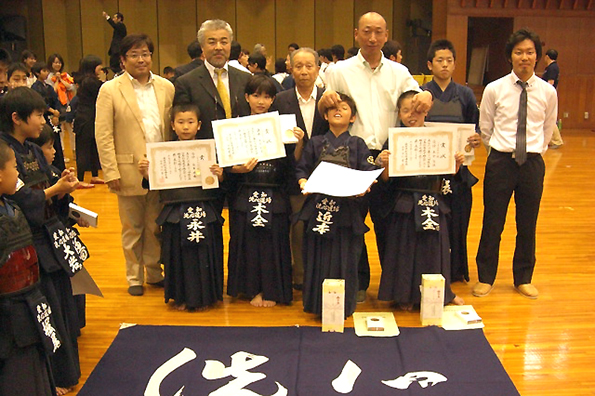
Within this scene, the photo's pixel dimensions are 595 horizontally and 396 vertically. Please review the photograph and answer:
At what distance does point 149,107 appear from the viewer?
371cm

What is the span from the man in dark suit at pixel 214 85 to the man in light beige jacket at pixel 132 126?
→ 0.61ft

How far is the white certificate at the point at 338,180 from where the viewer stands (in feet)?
10.5

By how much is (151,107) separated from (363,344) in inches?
77.7

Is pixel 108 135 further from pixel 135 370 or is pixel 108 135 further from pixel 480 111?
pixel 480 111

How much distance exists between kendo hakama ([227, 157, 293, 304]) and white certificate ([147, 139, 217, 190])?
0.31 meters

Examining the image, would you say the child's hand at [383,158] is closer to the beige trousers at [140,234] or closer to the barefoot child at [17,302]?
the beige trousers at [140,234]

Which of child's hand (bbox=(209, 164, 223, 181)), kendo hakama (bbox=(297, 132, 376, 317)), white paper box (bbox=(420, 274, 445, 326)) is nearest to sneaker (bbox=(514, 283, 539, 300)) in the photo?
white paper box (bbox=(420, 274, 445, 326))

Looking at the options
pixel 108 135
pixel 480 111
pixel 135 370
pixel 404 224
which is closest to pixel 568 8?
pixel 480 111

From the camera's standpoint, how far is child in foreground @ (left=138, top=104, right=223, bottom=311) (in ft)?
11.6

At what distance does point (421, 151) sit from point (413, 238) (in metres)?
0.54

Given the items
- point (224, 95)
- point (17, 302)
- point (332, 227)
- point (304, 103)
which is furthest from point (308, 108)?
point (17, 302)

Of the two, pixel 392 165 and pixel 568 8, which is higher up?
pixel 568 8

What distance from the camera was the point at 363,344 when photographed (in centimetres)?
322

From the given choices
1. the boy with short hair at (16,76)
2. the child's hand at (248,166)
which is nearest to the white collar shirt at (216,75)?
the child's hand at (248,166)
